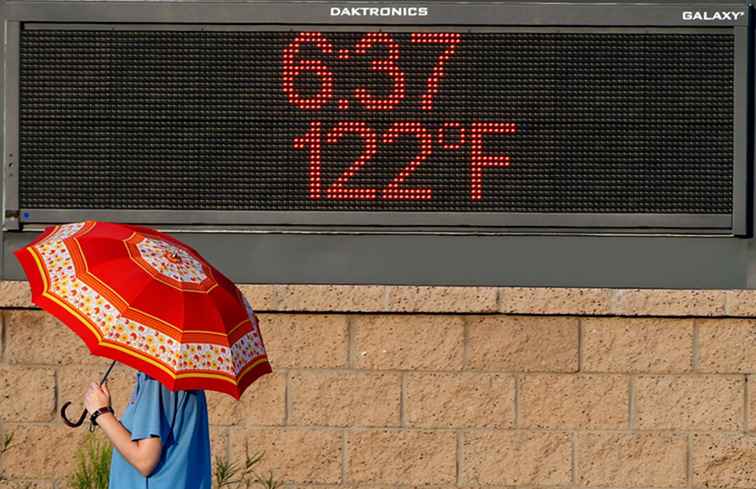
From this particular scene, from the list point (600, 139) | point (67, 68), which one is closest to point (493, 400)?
point (600, 139)

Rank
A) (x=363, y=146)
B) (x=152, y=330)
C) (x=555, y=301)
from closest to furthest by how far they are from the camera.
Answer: (x=152, y=330) < (x=363, y=146) < (x=555, y=301)

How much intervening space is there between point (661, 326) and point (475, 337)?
100 centimetres

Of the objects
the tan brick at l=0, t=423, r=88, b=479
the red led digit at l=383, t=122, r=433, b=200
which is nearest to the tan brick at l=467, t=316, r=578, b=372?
the red led digit at l=383, t=122, r=433, b=200

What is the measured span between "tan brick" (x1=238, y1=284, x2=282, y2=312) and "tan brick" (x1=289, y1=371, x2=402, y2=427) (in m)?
0.39

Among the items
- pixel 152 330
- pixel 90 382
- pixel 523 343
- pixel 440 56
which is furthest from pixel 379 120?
pixel 152 330

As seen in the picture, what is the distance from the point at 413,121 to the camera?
7.89 metres

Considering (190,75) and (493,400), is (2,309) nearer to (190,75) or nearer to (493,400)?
(190,75)

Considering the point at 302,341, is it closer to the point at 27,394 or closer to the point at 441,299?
the point at 441,299

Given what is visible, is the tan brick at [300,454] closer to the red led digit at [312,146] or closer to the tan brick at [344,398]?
the tan brick at [344,398]

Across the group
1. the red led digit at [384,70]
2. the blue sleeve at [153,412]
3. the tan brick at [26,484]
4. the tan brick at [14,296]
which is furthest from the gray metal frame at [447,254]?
the blue sleeve at [153,412]

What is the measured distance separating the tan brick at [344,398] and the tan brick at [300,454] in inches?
3.2

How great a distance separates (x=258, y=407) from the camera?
26.5 ft

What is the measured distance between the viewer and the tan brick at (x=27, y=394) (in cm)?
812

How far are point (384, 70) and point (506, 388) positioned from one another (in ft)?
5.98
